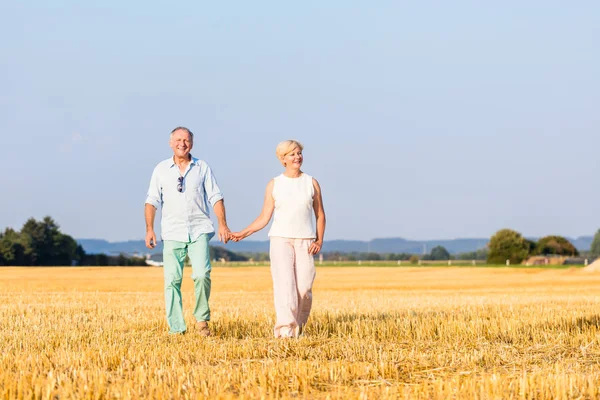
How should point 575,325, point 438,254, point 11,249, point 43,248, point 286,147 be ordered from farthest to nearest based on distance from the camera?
point 438,254 < point 43,248 < point 11,249 < point 575,325 < point 286,147

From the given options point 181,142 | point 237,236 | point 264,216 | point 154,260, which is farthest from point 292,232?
point 154,260

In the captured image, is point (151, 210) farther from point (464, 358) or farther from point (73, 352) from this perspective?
point (464, 358)

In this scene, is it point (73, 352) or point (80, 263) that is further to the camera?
point (80, 263)

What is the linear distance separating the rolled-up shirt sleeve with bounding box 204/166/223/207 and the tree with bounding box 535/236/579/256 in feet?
306

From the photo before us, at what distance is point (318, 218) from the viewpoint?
36.5 ft

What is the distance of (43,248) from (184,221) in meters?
65.3

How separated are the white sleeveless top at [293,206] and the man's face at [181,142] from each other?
128cm

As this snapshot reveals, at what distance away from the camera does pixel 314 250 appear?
10852 mm

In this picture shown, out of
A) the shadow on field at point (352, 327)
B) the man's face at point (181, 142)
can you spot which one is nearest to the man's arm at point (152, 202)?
the man's face at point (181, 142)

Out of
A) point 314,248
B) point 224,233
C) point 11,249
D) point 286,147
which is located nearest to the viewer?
point 286,147

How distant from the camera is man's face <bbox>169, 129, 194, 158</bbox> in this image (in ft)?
35.9

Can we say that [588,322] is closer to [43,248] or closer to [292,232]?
[292,232]

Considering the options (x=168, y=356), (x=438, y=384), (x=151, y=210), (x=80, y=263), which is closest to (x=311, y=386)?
(x=438, y=384)

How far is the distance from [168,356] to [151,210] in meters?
3.27
